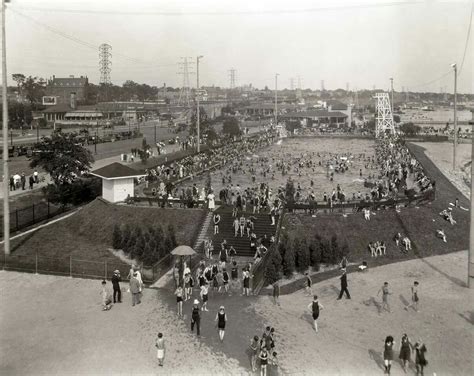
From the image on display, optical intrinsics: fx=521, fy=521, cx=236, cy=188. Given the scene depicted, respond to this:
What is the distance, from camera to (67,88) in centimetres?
13188

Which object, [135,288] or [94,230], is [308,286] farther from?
[94,230]

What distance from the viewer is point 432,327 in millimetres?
16672

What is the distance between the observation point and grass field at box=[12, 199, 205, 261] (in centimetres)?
2552

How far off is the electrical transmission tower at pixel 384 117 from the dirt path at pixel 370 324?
271 ft

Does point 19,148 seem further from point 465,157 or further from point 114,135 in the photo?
point 465,157

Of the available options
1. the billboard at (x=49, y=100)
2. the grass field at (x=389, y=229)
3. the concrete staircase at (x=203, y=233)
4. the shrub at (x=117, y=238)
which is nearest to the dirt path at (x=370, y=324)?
the grass field at (x=389, y=229)

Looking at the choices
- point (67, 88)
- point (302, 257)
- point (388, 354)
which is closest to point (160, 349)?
point (388, 354)

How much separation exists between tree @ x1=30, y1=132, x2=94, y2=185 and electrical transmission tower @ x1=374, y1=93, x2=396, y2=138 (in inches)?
3080

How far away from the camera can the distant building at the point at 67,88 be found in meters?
131

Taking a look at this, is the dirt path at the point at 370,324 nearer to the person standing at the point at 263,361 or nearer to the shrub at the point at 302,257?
the person standing at the point at 263,361

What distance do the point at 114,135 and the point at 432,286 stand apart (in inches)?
2411

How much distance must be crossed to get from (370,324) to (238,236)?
9.86 metres

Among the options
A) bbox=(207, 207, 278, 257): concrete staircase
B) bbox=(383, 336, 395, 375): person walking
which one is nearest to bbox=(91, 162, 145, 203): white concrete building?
bbox=(207, 207, 278, 257): concrete staircase

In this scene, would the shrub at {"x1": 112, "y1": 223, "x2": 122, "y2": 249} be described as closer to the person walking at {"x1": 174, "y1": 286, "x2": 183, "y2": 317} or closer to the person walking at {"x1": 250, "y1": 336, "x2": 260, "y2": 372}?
the person walking at {"x1": 174, "y1": 286, "x2": 183, "y2": 317}
